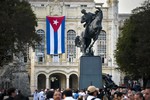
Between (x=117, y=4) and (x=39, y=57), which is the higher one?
(x=117, y=4)

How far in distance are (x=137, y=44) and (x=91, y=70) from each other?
2311cm

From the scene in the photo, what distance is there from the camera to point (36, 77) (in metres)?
96.0

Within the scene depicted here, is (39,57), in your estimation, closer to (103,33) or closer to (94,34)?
(103,33)

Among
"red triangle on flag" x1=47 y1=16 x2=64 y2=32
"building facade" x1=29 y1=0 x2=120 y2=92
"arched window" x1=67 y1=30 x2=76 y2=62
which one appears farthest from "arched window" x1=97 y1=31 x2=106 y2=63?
"red triangle on flag" x1=47 y1=16 x2=64 y2=32

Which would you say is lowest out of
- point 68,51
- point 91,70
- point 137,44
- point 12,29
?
point 91,70

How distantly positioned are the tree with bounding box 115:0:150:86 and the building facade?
3205cm

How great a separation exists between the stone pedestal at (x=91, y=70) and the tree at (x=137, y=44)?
63.3ft

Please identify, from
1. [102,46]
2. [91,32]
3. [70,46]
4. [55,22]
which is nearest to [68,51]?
[70,46]

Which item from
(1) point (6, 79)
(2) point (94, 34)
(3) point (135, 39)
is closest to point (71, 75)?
(1) point (6, 79)

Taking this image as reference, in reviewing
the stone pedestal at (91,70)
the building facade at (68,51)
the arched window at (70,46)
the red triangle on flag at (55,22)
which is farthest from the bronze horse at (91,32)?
the arched window at (70,46)

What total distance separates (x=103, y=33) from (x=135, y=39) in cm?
4317

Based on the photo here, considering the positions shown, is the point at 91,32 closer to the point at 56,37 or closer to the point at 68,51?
the point at 56,37

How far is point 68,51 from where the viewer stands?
100m

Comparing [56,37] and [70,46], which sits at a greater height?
[56,37]
